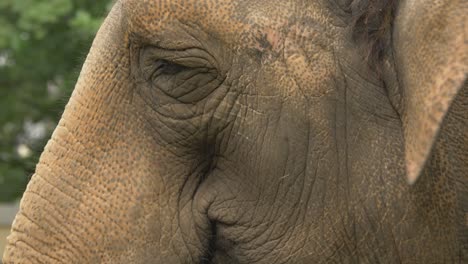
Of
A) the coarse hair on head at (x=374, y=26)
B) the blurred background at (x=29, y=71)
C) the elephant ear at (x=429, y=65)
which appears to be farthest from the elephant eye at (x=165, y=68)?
the blurred background at (x=29, y=71)

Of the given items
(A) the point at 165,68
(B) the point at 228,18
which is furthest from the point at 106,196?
(B) the point at 228,18

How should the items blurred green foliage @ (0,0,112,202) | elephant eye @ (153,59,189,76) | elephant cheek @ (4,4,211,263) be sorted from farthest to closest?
blurred green foliage @ (0,0,112,202)
elephant eye @ (153,59,189,76)
elephant cheek @ (4,4,211,263)

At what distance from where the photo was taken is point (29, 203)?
3182 mm

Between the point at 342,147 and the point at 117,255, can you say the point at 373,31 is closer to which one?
the point at 342,147

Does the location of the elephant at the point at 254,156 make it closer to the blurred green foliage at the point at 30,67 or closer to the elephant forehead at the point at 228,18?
the elephant forehead at the point at 228,18

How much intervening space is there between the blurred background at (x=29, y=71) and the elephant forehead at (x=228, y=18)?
552 centimetres

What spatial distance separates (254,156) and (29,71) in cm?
771

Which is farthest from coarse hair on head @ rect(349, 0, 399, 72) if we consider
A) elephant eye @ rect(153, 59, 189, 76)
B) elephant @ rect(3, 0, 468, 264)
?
elephant eye @ rect(153, 59, 189, 76)

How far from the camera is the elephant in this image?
313 cm

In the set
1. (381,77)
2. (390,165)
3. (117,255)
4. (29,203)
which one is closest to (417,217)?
(390,165)

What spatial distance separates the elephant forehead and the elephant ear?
0.31 m

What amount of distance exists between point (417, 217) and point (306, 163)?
1.07ft

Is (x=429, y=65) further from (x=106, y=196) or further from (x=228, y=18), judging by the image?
(x=106, y=196)

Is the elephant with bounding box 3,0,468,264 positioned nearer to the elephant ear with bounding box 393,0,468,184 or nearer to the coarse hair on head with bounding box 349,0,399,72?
the coarse hair on head with bounding box 349,0,399,72
